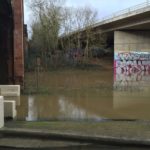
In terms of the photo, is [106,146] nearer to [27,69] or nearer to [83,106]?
[83,106]

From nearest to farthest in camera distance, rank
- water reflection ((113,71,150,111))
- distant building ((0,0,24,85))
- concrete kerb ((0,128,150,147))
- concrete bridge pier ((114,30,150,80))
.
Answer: concrete kerb ((0,128,150,147)) → water reflection ((113,71,150,111)) → distant building ((0,0,24,85)) → concrete bridge pier ((114,30,150,80))

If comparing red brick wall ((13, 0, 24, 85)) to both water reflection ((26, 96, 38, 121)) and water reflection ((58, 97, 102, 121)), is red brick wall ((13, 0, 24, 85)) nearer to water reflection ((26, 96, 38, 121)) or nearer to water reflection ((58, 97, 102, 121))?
water reflection ((26, 96, 38, 121))

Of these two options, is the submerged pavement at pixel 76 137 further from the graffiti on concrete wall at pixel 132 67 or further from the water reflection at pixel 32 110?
the graffiti on concrete wall at pixel 132 67

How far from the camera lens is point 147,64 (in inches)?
1759

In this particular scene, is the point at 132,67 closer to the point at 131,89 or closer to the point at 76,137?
the point at 131,89

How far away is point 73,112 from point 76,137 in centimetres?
674

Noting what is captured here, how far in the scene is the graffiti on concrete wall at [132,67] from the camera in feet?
135

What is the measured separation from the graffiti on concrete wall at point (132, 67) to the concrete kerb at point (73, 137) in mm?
28637

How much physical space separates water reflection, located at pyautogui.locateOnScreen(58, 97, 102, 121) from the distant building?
6.31 m

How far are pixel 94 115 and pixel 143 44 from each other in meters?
39.9

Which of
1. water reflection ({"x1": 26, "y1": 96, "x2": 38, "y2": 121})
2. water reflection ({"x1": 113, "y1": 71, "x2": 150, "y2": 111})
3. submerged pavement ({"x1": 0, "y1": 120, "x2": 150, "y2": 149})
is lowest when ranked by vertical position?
water reflection ({"x1": 113, "y1": 71, "x2": 150, "y2": 111})

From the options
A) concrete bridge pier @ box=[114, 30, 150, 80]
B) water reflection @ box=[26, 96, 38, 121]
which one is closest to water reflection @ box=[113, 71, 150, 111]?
concrete bridge pier @ box=[114, 30, 150, 80]

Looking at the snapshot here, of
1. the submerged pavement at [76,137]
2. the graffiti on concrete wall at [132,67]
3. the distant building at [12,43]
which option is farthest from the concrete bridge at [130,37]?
the submerged pavement at [76,137]

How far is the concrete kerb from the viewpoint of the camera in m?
10.0
